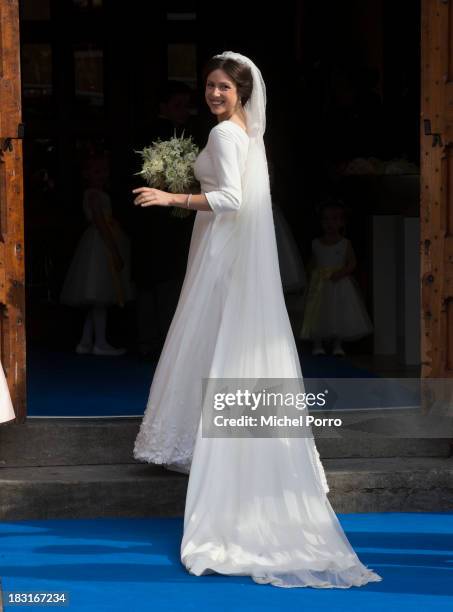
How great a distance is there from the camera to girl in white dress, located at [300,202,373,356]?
32.3ft

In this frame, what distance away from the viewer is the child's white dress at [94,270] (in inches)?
394

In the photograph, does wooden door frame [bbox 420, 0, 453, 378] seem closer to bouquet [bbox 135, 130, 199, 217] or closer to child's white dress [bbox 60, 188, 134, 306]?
bouquet [bbox 135, 130, 199, 217]

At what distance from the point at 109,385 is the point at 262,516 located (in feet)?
9.61

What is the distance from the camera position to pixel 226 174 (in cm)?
575

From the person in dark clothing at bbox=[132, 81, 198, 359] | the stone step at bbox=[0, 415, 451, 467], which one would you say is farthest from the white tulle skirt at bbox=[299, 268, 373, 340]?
the stone step at bbox=[0, 415, 451, 467]

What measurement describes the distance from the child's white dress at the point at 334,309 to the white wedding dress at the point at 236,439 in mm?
3838

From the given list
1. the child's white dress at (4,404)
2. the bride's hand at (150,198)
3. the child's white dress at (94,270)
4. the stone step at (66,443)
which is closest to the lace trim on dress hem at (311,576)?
the child's white dress at (4,404)

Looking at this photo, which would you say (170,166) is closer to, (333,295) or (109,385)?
(109,385)

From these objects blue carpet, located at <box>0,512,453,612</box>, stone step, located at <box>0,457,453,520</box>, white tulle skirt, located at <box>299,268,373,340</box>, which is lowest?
blue carpet, located at <box>0,512,453,612</box>

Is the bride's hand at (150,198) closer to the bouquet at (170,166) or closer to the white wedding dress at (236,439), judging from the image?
the white wedding dress at (236,439)

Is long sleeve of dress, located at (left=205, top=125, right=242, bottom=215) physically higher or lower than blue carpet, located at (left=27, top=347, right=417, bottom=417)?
higher

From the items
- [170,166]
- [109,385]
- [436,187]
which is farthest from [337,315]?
[170,166]

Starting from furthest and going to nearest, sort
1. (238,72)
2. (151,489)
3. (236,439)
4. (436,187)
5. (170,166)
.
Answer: (436,187)
(151,489)
(170,166)
(238,72)
(236,439)

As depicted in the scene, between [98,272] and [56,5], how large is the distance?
8.60 feet
